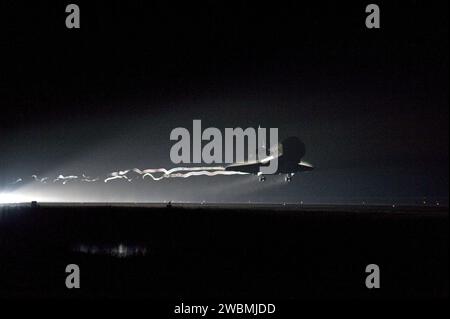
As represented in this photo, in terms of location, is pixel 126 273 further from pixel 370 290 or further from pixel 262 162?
pixel 262 162

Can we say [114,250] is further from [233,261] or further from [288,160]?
[288,160]

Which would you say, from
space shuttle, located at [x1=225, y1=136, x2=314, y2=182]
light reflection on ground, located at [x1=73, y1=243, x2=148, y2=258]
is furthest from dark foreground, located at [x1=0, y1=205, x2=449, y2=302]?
space shuttle, located at [x1=225, y1=136, x2=314, y2=182]

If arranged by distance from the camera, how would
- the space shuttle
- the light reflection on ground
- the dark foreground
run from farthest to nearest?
the space shuttle
the light reflection on ground
the dark foreground

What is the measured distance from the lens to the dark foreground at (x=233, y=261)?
2991cm

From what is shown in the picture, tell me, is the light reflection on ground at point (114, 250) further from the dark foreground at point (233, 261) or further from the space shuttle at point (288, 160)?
the space shuttle at point (288, 160)

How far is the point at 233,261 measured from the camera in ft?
123

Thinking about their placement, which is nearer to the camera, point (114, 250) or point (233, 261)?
point (233, 261)

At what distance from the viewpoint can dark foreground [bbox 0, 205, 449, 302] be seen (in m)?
29.9

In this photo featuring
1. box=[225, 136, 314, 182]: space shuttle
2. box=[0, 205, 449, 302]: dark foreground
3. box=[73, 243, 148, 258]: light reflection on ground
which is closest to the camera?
box=[0, 205, 449, 302]: dark foreground

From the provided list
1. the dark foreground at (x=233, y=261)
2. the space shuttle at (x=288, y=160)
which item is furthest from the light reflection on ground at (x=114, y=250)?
the space shuttle at (x=288, y=160)

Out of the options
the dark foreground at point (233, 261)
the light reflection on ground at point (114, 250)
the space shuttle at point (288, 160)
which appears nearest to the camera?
the dark foreground at point (233, 261)

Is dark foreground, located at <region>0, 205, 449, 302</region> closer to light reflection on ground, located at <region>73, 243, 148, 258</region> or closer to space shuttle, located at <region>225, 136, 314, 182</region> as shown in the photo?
light reflection on ground, located at <region>73, 243, 148, 258</region>

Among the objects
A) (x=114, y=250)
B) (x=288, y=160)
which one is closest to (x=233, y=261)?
(x=114, y=250)

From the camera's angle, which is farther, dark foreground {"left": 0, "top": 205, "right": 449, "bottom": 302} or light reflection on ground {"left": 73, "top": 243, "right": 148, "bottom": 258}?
light reflection on ground {"left": 73, "top": 243, "right": 148, "bottom": 258}
